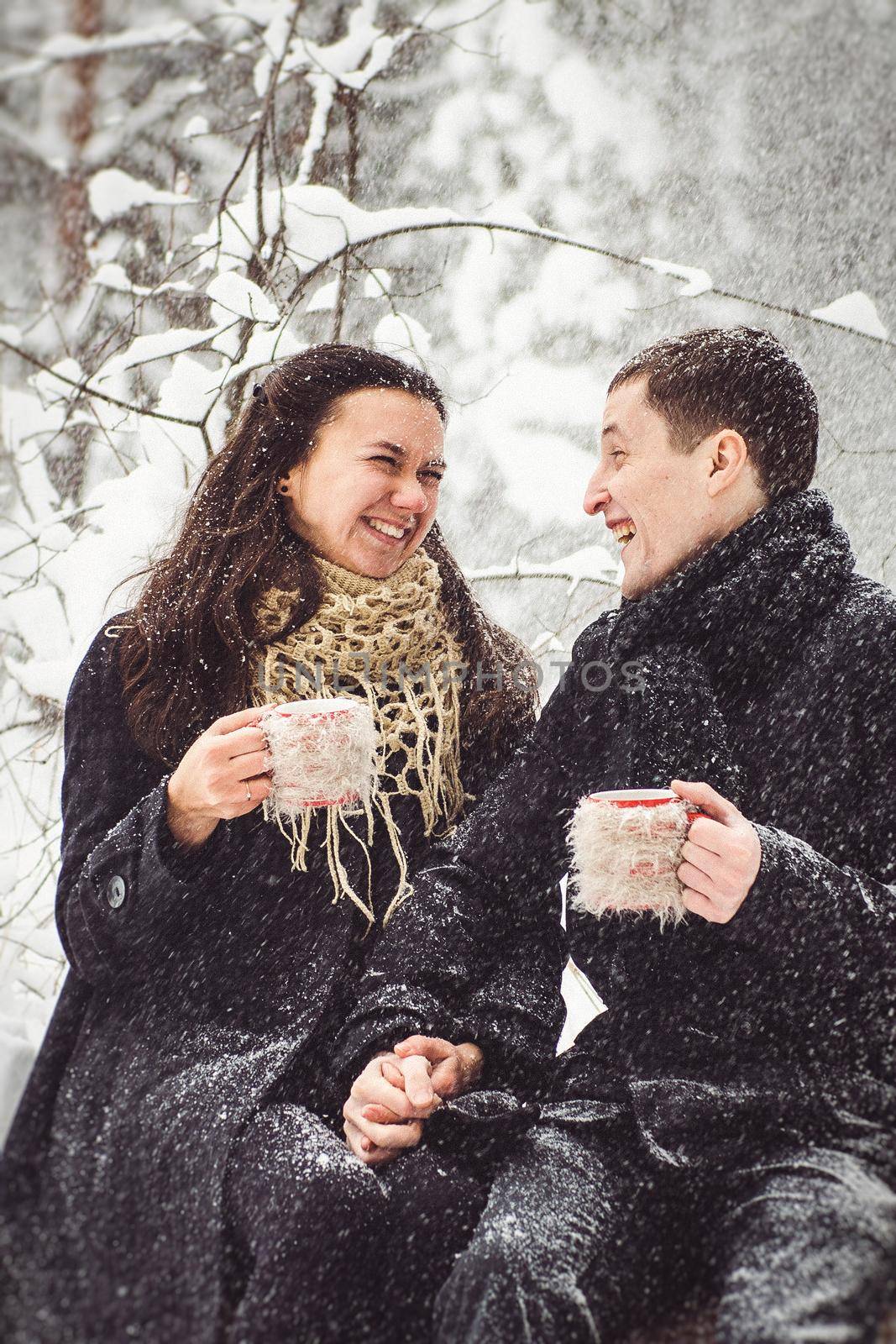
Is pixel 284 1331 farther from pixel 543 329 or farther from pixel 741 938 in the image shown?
pixel 543 329

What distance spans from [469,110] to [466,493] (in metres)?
0.90

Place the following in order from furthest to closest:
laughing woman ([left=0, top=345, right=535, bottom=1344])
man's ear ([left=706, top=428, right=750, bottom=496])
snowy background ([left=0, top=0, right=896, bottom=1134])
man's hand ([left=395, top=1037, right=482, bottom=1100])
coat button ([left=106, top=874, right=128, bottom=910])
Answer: snowy background ([left=0, top=0, right=896, bottom=1134])
man's ear ([left=706, top=428, right=750, bottom=496])
coat button ([left=106, top=874, right=128, bottom=910])
man's hand ([left=395, top=1037, right=482, bottom=1100])
laughing woman ([left=0, top=345, right=535, bottom=1344])

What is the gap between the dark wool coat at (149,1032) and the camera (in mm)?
1345

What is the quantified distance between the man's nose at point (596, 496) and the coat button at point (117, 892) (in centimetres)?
100

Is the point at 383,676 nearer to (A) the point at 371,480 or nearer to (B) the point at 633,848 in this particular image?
(A) the point at 371,480

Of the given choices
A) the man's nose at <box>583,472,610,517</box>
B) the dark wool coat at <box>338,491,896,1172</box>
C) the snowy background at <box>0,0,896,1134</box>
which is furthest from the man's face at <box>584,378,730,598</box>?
the snowy background at <box>0,0,896,1134</box>

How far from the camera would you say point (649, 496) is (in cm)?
181

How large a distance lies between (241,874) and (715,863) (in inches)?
33.1

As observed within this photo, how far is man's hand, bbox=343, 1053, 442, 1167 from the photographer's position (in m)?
1.42

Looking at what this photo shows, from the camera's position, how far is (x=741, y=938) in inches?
54.2

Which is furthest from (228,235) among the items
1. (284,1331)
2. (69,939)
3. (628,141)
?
(284,1331)

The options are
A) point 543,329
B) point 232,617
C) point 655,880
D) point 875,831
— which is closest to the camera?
point 655,880

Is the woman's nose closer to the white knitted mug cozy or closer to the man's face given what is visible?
the man's face

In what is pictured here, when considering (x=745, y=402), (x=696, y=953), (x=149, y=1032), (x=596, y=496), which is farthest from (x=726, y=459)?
(x=149, y=1032)
